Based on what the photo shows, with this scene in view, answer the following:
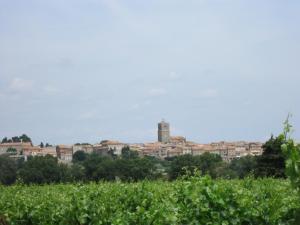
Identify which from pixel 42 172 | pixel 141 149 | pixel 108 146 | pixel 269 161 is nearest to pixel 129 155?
pixel 42 172

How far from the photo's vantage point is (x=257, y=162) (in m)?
37.7

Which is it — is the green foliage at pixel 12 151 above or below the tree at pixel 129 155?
above

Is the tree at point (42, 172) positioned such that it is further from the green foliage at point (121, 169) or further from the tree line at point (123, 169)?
the green foliage at point (121, 169)

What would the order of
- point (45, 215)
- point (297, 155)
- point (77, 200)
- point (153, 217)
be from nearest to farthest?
point (297, 155), point (153, 217), point (77, 200), point (45, 215)

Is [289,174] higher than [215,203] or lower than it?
higher

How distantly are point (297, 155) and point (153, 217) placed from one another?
10.3ft

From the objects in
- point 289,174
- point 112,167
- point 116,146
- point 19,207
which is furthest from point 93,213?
point 116,146

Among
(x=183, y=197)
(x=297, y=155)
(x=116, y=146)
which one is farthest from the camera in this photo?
(x=116, y=146)

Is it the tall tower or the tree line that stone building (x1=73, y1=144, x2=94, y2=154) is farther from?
the tree line

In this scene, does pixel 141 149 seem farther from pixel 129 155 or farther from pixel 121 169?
pixel 121 169

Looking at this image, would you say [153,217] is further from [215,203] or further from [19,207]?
[19,207]

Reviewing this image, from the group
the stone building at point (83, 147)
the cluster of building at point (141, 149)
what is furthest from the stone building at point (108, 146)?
the stone building at point (83, 147)

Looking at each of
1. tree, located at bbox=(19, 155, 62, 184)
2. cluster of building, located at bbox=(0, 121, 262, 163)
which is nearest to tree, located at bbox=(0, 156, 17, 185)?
tree, located at bbox=(19, 155, 62, 184)

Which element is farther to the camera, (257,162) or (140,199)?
(257,162)
